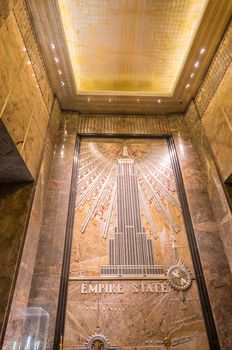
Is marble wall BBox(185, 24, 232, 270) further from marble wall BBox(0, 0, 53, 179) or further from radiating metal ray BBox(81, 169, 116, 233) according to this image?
marble wall BBox(0, 0, 53, 179)

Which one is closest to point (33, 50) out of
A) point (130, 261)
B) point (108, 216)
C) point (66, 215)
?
point (66, 215)

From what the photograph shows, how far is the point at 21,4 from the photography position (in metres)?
3.88

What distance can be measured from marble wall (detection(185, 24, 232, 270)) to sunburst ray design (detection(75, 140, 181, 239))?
32.8 inches

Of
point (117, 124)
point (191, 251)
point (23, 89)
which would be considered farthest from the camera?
point (117, 124)

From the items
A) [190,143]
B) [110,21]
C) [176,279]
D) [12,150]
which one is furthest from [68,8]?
[176,279]

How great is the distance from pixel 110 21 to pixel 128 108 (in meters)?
2.07

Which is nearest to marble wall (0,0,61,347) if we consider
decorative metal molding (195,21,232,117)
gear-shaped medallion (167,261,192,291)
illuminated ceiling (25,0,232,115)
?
illuminated ceiling (25,0,232,115)

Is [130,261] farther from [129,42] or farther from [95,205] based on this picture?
[129,42]

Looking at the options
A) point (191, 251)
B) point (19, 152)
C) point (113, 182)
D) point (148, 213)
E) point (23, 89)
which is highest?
point (23, 89)

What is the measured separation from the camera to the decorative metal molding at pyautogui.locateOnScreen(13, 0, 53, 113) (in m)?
3.85

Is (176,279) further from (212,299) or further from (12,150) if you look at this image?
(12,150)

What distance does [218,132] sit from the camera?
4.67 metres

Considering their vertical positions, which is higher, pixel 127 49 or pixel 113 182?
pixel 127 49

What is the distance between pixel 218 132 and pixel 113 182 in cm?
252
